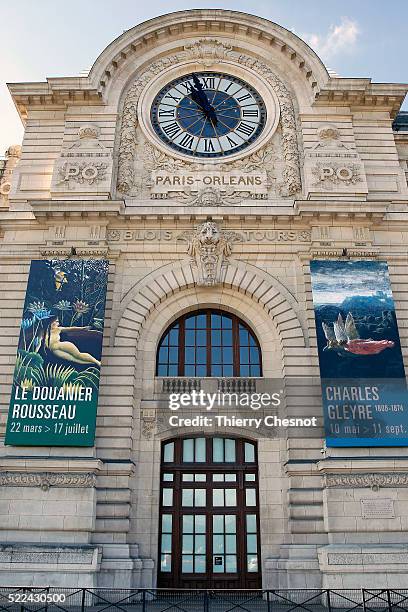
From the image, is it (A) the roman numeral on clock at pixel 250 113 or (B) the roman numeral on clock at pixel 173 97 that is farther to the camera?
(B) the roman numeral on clock at pixel 173 97

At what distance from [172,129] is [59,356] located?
40.0ft

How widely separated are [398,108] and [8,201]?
18.6 meters

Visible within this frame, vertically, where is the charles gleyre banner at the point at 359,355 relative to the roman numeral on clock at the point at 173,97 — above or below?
below

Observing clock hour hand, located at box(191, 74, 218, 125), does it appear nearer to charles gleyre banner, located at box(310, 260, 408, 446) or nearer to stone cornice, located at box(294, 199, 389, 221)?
stone cornice, located at box(294, 199, 389, 221)

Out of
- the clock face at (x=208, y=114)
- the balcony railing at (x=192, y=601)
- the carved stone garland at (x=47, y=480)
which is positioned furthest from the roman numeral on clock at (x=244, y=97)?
the balcony railing at (x=192, y=601)

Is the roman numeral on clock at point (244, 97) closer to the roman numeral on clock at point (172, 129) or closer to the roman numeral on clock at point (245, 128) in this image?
the roman numeral on clock at point (245, 128)

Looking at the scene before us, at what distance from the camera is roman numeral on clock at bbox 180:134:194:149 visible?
25594 mm

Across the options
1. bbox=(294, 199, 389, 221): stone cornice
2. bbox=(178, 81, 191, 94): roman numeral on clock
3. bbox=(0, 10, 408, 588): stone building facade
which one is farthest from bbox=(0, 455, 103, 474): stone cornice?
bbox=(178, 81, 191, 94): roman numeral on clock

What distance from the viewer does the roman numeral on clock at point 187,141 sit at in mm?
25594

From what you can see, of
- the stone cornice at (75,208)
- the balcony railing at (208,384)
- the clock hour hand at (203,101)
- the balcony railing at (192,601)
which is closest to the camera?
the balcony railing at (192,601)

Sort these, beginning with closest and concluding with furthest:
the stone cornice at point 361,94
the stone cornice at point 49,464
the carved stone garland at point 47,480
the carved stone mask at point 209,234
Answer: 1. the carved stone garland at point 47,480
2. the stone cornice at point 49,464
3. the carved stone mask at point 209,234
4. the stone cornice at point 361,94

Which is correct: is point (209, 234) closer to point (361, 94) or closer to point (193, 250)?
point (193, 250)

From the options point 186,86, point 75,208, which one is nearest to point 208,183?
point 75,208

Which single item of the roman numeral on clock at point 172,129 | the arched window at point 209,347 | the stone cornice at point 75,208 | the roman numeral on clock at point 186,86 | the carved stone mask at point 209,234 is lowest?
the arched window at point 209,347
